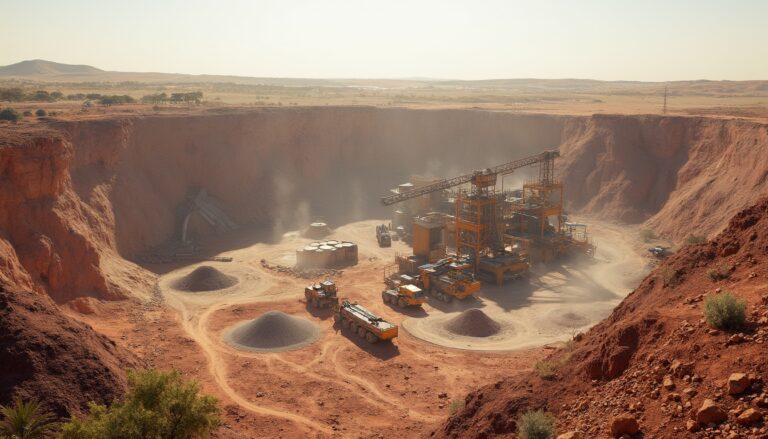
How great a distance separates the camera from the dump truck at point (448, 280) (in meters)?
37.7

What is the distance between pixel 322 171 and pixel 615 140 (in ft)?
110

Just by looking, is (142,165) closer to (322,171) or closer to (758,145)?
(322,171)

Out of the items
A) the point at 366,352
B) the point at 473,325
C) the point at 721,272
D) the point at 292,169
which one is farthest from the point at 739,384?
the point at 292,169

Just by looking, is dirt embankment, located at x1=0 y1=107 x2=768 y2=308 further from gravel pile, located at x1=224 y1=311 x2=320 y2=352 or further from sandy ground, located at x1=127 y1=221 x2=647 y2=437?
gravel pile, located at x1=224 y1=311 x2=320 y2=352

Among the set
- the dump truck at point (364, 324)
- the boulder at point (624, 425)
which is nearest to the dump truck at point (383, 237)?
the dump truck at point (364, 324)

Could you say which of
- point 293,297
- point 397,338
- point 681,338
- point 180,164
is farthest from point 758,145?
point 180,164

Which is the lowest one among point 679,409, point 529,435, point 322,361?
point 322,361

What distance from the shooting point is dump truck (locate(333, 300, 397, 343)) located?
30484mm

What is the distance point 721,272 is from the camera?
1423 centimetres

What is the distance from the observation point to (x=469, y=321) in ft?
108

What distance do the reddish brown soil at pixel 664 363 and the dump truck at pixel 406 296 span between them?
19.6 meters

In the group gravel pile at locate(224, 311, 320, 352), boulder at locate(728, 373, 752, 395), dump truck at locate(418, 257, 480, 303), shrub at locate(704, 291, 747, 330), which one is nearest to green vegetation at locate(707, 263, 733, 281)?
shrub at locate(704, 291, 747, 330)

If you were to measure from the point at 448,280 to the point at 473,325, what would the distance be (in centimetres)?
608

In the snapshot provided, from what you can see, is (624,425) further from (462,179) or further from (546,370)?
(462,179)
